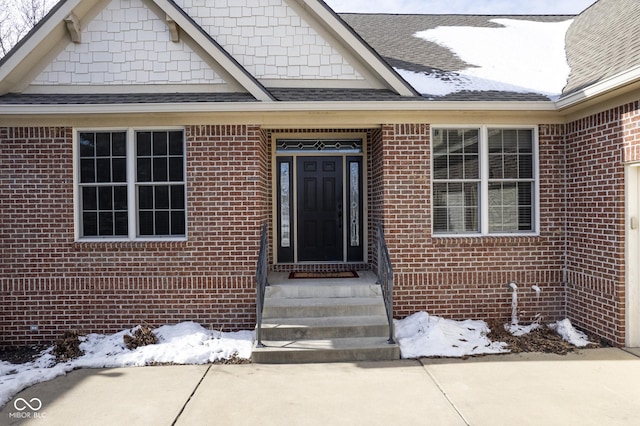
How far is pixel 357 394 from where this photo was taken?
4746 millimetres

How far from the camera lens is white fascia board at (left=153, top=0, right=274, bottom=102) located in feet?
21.6

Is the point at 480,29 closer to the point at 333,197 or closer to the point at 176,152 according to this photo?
the point at 333,197

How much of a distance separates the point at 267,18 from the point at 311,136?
2.09 meters

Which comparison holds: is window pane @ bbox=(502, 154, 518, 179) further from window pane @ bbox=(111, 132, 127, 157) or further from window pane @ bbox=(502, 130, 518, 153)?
window pane @ bbox=(111, 132, 127, 157)

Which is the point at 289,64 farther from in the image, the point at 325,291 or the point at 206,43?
the point at 325,291

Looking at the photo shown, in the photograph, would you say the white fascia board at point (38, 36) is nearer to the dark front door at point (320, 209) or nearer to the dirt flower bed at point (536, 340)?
the dark front door at point (320, 209)

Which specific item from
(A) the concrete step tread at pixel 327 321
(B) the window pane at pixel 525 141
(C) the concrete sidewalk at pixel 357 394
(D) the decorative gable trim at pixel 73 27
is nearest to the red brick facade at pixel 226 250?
(B) the window pane at pixel 525 141

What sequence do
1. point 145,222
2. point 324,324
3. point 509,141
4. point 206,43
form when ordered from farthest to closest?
point 509,141, point 145,222, point 206,43, point 324,324

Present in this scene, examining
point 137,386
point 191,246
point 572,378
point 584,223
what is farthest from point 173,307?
point 584,223

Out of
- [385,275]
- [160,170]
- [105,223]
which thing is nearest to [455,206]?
[385,275]

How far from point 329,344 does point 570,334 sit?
344 cm

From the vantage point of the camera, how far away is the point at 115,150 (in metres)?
6.92

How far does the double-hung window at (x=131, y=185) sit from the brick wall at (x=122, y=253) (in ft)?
0.73

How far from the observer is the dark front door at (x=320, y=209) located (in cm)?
831
